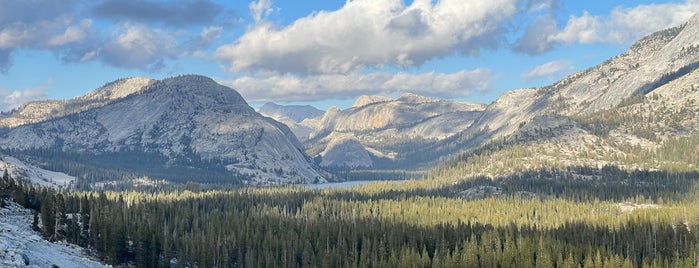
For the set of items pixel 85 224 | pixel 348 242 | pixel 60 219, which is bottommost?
pixel 348 242

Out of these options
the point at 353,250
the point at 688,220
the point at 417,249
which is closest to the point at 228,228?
the point at 353,250

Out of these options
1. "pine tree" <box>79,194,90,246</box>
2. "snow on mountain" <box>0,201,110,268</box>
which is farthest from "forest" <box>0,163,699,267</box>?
"snow on mountain" <box>0,201,110,268</box>

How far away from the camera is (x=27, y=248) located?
10094 cm

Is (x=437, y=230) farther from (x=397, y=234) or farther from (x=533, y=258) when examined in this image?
(x=533, y=258)

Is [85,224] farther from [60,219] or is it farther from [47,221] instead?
[47,221]

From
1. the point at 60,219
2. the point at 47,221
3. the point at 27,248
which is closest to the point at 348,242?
the point at 60,219

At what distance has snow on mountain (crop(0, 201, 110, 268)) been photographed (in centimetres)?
9338

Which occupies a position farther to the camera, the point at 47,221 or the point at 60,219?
the point at 60,219

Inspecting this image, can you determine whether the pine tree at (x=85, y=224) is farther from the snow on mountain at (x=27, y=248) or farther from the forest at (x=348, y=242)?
the snow on mountain at (x=27, y=248)

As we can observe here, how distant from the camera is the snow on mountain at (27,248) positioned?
9338cm

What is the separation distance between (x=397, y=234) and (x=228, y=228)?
2234 inches

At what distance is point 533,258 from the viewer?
470ft

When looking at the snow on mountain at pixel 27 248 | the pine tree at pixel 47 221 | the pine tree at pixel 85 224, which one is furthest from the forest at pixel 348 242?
the snow on mountain at pixel 27 248

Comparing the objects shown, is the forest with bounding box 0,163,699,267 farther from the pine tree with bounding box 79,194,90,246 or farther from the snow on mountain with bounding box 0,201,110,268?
the snow on mountain with bounding box 0,201,110,268
